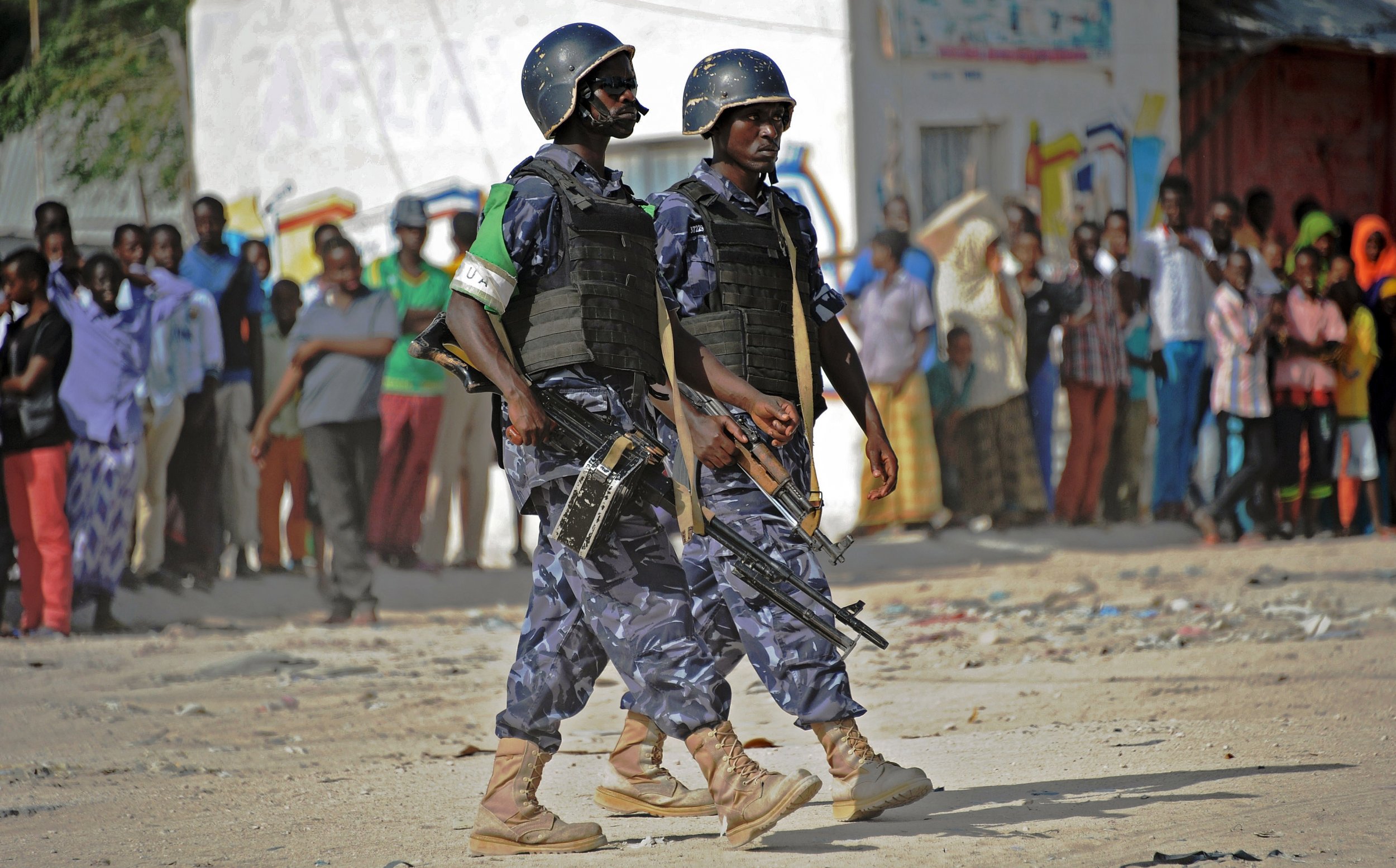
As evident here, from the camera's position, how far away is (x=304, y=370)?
30.2 ft

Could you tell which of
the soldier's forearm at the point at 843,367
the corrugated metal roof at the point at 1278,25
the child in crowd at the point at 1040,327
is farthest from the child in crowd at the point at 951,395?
the soldier's forearm at the point at 843,367

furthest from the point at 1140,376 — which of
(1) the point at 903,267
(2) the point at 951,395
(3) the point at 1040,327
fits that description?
(1) the point at 903,267

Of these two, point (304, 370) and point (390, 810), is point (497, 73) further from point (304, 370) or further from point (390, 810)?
point (390, 810)

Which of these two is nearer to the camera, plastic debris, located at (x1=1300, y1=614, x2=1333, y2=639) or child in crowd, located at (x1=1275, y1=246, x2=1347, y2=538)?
plastic debris, located at (x1=1300, y1=614, x2=1333, y2=639)

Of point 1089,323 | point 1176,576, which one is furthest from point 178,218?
point 1176,576

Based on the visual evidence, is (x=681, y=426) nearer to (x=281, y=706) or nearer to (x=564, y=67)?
(x=564, y=67)

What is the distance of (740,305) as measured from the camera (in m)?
4.48

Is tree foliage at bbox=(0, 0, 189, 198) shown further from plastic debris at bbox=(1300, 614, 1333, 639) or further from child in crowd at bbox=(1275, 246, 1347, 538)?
plastic debris at bbox=(1300, 614, 1333, 639)

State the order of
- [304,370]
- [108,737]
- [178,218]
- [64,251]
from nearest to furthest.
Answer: [108,737] → [64,251] → [304,370] → [178,218]

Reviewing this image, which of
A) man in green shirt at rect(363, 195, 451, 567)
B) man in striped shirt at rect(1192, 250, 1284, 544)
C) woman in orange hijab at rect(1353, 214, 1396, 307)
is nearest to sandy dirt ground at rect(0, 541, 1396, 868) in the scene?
man in green shirt at rect(363, 195, 451, 567)

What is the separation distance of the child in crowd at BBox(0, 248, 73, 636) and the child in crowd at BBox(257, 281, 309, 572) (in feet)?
4.12

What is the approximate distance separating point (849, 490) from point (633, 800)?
25.1 ft

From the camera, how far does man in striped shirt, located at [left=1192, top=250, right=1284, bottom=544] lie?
37.5 ft

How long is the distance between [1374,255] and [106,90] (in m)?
13.6
